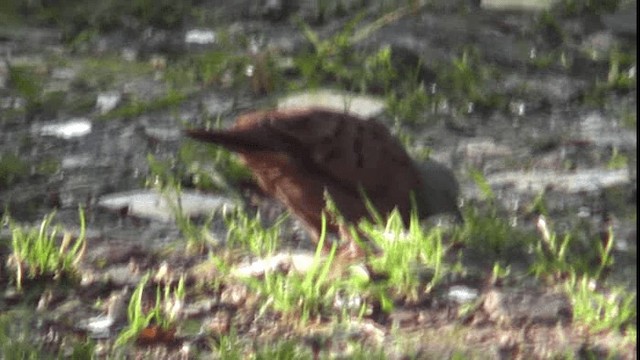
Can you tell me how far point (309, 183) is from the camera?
2.67 metres

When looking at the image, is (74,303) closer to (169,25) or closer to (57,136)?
(57,136)

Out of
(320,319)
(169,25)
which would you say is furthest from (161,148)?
(169,25)

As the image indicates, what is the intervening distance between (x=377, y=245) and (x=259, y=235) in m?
0.28

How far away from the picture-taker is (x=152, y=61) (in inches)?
202

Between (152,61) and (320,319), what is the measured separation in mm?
2809

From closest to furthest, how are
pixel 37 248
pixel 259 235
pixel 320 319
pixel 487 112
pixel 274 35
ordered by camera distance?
1. pixel 320 319
2. pixel 37 248
3. pixel 259 235
4. pixel 487 112
5. pixel 274 35

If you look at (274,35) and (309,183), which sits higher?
(309,183)

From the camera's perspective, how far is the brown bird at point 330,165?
254 centimetres

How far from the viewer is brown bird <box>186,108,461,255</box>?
2.54 meters

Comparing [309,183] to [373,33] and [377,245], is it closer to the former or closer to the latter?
[377,245]

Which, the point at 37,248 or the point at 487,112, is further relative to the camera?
the point at 487,112

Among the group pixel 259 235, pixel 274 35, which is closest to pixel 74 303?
pixel 259 235

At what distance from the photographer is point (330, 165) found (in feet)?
8.68

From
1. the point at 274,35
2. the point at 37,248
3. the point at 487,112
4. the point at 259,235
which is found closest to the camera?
the point at 37,248
